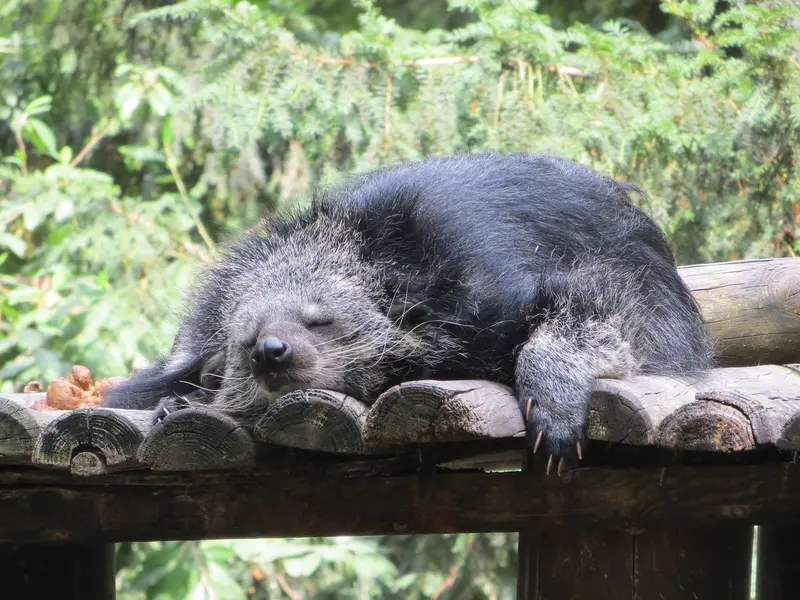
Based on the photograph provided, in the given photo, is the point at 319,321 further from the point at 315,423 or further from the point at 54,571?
the point at 54,571

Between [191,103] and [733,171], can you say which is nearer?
[733,171]

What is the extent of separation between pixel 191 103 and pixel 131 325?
1.04 metres

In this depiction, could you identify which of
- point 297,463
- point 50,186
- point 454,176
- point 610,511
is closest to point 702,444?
point 610,511

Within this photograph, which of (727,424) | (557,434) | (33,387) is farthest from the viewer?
(33,387)

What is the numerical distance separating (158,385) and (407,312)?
2.11 feet

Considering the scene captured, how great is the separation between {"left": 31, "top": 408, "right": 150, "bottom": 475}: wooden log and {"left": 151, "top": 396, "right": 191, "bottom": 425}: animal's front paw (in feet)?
0.31

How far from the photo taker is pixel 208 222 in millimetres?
5285

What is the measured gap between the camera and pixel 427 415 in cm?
160

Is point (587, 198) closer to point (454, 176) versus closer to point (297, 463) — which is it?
point (454, 176)

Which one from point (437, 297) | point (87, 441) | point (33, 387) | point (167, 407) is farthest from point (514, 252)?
point (33, 387)

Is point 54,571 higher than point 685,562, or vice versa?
point 685,562

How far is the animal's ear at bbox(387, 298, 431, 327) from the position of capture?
232 centimetres

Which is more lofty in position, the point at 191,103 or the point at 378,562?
the point at 191,103

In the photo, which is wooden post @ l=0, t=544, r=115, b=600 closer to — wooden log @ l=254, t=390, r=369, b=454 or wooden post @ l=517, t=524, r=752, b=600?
wooden log @ l=254, t=390, r=369, b=454
